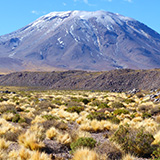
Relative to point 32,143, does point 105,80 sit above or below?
below

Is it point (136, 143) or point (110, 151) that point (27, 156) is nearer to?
point (110, 151)

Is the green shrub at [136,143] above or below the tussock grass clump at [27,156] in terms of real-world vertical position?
above

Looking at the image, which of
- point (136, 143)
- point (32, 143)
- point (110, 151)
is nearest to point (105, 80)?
point (136, 143)

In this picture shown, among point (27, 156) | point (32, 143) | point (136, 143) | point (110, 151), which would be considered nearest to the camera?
point (27, 156)

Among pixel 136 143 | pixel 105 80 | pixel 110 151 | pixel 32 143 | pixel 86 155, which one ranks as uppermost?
pixel 136 143

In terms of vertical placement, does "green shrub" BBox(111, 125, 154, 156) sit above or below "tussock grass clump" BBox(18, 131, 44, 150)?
above

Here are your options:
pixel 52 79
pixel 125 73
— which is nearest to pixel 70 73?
pixel 52 79

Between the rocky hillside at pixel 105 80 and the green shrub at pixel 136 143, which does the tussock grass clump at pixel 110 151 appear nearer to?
the green shrub at pixel 136 143

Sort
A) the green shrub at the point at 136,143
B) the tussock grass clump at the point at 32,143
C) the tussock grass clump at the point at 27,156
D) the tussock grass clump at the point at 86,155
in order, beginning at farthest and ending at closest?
the tussock grass clump at the point at 32,143 → the green shrub at the point at 136,143 → the tussock grass clump at the point at 27,156 → the tussock grass clump at the point at 86,155

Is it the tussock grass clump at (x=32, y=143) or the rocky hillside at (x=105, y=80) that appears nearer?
the tussock grass clump at (x=32, y=143)

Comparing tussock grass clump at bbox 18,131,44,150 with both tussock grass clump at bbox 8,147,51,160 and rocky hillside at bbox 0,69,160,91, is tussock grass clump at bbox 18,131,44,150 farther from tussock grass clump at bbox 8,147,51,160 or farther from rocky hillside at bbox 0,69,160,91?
rocky hillside at bbox 0,69,160,91

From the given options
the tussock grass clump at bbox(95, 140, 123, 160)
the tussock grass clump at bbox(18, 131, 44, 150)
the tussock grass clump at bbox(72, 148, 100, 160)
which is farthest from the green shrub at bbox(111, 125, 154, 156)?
the tussock grass clump at bbox(18, 131, 44, 150)

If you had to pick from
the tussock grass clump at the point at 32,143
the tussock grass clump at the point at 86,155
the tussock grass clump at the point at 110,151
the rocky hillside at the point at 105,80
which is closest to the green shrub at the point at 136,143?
the tussock grass clump at the point at 110,151

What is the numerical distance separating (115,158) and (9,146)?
12.9ft
